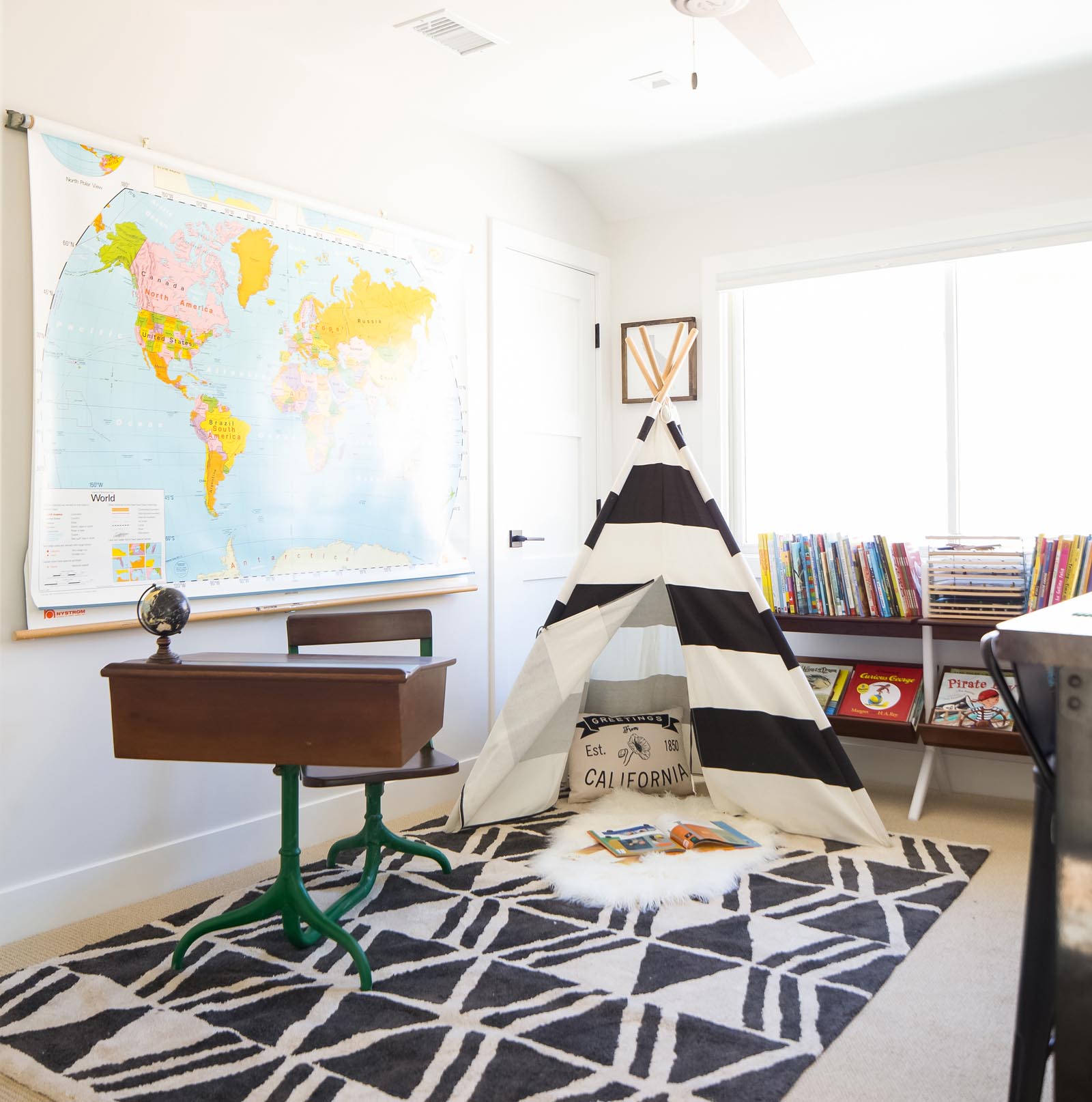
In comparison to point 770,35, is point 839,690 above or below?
below

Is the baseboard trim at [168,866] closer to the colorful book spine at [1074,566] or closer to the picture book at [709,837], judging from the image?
the picture book at [709,837]

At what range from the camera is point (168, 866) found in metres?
2.86

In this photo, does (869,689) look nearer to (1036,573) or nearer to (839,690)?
(839,690)

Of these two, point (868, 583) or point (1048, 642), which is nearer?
point (1048, 642)

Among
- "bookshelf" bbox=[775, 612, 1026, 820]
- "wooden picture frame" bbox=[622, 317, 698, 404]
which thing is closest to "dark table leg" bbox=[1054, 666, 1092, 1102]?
"bookshelf" bbox=[775, 612, 1026, 820]

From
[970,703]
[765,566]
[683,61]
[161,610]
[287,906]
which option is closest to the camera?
[161,610]

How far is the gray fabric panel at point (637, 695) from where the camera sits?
3789 millimetres

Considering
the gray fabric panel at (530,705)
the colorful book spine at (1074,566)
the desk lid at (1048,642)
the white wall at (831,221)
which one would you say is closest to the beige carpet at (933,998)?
the gray fabric panel at (530,705)

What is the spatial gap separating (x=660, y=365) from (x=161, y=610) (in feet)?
8.94

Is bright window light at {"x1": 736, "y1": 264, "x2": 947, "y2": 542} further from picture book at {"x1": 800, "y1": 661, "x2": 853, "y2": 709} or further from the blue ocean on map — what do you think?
the blue ocean on map

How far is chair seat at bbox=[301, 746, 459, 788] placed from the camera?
251 centimetres

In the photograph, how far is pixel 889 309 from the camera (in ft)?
13.2

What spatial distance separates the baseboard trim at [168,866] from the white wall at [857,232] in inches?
76.0

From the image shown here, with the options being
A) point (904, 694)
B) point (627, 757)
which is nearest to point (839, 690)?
point (904, 694)
